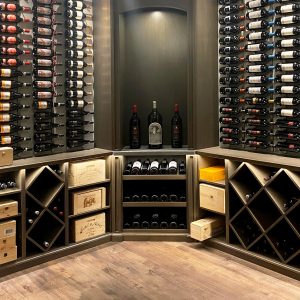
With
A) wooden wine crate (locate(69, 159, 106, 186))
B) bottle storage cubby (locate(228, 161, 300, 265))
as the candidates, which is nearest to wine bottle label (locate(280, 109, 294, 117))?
bottle storage cubby (locate(228, 161, 300, 265))

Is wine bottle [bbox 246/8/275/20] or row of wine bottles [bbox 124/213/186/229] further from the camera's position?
row of wine bottles [bbox 124/213/186/229]

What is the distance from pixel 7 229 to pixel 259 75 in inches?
104

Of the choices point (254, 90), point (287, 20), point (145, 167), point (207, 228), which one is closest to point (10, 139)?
point (145, 167)

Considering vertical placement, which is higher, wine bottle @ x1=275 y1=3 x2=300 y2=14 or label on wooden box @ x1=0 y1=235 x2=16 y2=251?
wine bottle @ x1=275 y1=3 x2=300 y2=14

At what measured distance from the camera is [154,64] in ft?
15.8

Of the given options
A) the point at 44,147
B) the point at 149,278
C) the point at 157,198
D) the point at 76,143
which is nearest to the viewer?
the point at 149,278

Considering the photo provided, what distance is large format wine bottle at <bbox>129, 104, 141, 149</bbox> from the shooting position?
4645 mm

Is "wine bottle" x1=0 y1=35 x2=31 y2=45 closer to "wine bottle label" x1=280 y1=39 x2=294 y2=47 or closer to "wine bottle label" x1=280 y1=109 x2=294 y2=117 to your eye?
"wine bottle label" x1=280 y1=39 x2=294 y2=47

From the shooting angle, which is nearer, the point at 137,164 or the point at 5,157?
the point at 5,157

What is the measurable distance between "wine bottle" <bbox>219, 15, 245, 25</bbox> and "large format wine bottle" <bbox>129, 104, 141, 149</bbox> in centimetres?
122

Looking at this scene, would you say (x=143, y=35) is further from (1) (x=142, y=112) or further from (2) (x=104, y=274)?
(2) (x=104, y=274)

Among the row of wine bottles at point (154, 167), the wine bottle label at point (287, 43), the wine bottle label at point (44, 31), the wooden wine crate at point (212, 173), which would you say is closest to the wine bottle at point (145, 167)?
the row of wine bottles at point (154, 167)

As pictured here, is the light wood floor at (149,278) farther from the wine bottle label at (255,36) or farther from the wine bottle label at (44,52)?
the wine bottle label at (255,36)

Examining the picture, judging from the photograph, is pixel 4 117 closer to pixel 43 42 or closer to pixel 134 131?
pixel 43 42
